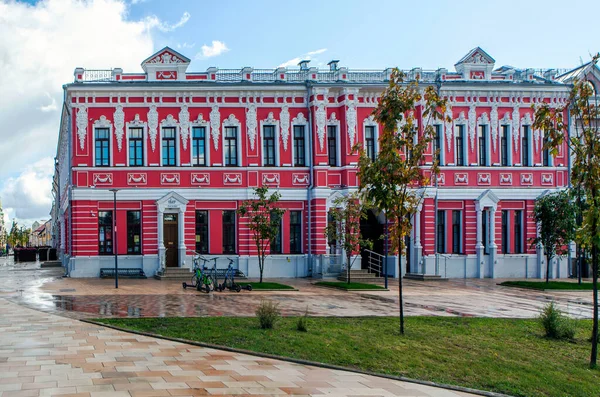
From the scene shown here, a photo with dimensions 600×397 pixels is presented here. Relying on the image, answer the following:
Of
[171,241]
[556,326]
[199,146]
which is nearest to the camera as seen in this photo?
[556,326]

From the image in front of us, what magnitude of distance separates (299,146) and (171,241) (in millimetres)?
8323

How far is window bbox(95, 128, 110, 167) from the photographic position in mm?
31422

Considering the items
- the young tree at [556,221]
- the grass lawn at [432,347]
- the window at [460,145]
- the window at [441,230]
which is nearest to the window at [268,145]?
the window at [441,230]

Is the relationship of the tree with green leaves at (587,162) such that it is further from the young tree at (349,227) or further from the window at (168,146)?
the window at (168,146)

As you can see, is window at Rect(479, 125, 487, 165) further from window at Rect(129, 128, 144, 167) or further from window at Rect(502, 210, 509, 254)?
window at Rect(129, 128, 144, 167)

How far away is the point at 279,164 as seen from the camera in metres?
32.8

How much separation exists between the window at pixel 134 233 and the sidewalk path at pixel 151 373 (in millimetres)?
18112

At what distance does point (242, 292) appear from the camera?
24078 millimetres

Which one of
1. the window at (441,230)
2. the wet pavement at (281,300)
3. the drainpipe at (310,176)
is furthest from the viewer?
the window at (441,230)

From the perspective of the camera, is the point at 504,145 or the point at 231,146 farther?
the point at 504,145

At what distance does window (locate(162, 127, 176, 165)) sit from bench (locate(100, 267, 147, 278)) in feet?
18.6

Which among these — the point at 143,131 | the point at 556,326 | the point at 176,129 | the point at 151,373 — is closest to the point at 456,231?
the point at 176,129

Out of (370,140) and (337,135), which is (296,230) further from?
(370,140)

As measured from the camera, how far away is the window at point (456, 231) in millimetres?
34062
